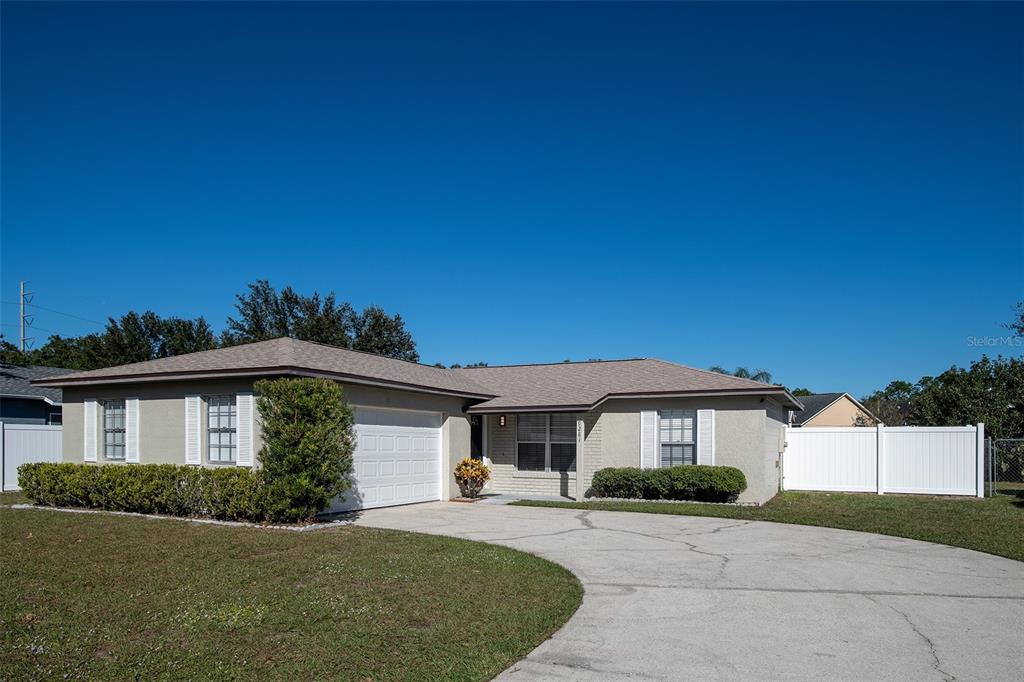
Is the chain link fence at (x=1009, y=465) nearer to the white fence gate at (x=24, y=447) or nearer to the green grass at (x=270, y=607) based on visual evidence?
the green grass at (x=270, y=607)

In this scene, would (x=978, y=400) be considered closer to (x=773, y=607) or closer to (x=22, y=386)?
(x=773, y=607)

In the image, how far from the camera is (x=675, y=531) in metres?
13.8

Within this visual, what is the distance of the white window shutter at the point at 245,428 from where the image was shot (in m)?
14.9

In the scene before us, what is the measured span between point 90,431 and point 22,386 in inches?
370

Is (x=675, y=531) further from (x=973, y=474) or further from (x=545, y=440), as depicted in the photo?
(x=973, y=474)


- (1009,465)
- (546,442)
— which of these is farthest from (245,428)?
(1009,465)

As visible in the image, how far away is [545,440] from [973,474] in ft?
37.9

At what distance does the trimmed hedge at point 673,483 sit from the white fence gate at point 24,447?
15.5 m

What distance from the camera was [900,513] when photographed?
1661 centimetres

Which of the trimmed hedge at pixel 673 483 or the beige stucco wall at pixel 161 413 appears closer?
the beige stucco wall at pixel 161 413

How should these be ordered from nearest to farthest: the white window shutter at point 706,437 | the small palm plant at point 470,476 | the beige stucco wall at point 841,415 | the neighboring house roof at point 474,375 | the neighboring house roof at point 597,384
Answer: the neighboring house roof at point 474,375
the white window shutter at point 706,437
the neighboring house roof at point 597,384
the small palm plant at point 470,476
the beige stucco wall at point 841,415

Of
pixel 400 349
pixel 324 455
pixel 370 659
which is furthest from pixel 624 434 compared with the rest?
pixel 400 349

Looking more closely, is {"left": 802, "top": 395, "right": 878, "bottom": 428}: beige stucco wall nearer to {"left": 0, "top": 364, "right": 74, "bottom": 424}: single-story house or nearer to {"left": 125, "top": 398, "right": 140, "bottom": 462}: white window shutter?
{"left": 125, "top": 398, "right": 140, "bottom": 462}: white window shutter

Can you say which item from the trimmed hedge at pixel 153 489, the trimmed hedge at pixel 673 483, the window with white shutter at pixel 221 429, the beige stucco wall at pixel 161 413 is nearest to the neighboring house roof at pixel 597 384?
the trimmed hedge at pixel 673 483
